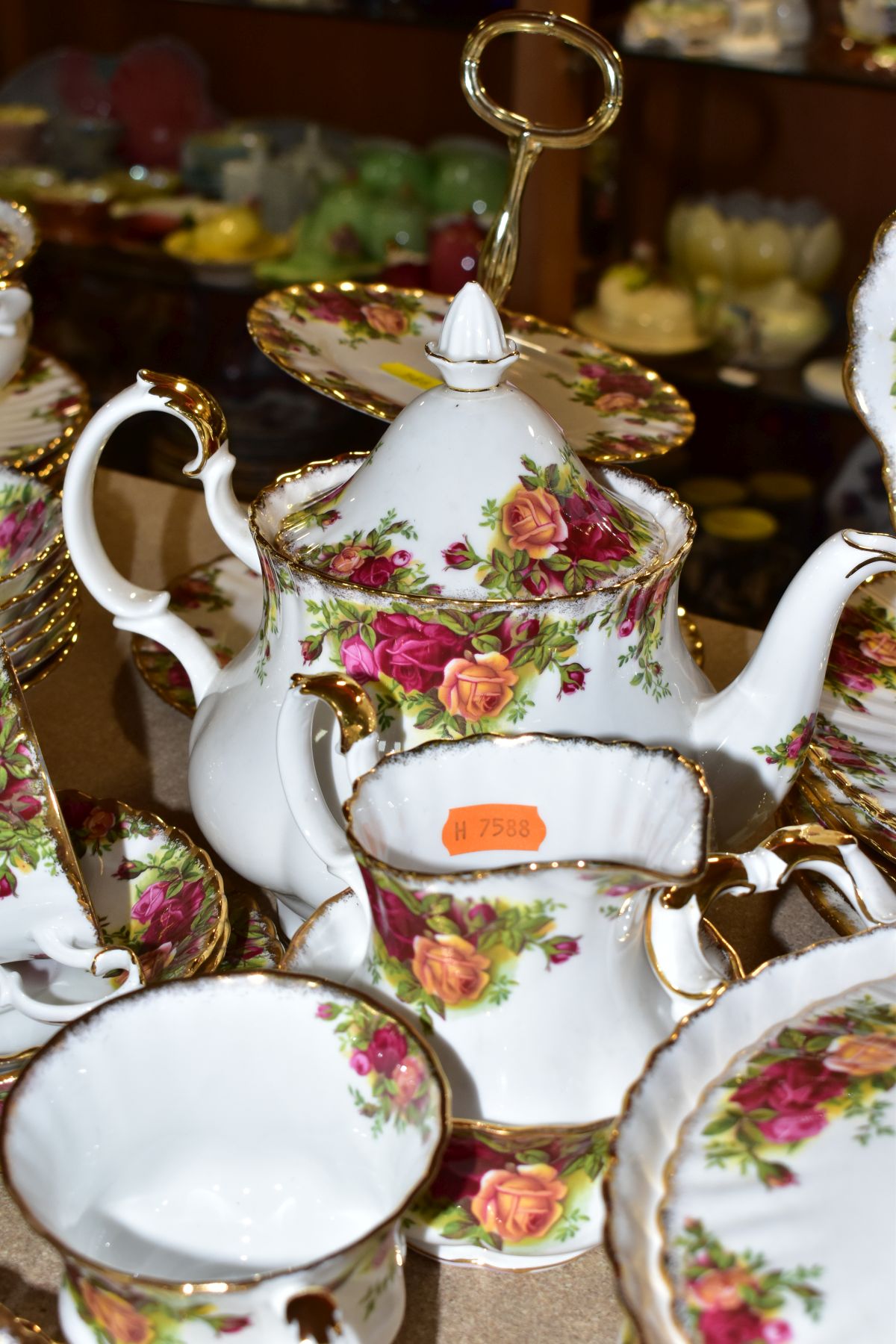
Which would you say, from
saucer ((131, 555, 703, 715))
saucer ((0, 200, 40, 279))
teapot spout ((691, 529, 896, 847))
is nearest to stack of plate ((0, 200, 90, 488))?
saucer ((0, 200, 40, 279))

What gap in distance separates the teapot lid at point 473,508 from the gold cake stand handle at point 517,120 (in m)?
0.15

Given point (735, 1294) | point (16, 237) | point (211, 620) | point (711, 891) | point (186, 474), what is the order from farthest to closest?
point (16, 237) → point (211, 620) → point (186, 474) → point (711, 891) → point (735, 1294)

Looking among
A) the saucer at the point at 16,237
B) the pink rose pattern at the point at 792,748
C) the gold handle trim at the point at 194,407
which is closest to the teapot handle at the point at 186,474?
the gold handle trim at the point at 194,407

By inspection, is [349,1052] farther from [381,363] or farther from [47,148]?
[47,148]

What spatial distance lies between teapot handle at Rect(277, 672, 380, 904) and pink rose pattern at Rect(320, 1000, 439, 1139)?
5 centimetres

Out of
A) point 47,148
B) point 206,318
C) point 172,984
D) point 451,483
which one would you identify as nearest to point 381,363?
point 451,483

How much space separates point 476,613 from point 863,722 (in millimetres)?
240

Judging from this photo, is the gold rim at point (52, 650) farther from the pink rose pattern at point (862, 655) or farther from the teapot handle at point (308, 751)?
the pink rose pattern at point (862, 655)

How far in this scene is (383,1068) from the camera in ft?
1.34

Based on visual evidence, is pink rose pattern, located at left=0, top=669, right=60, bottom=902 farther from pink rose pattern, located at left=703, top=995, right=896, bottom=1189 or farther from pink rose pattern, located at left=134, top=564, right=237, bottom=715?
pink rose pattern, located at left=703, top=995, right=896, bottom=1189

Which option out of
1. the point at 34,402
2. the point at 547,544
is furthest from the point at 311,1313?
the point at 34,402

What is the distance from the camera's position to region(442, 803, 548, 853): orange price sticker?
45 cm

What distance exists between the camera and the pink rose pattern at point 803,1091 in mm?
357

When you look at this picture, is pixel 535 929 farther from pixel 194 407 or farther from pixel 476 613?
pixel 194 407
